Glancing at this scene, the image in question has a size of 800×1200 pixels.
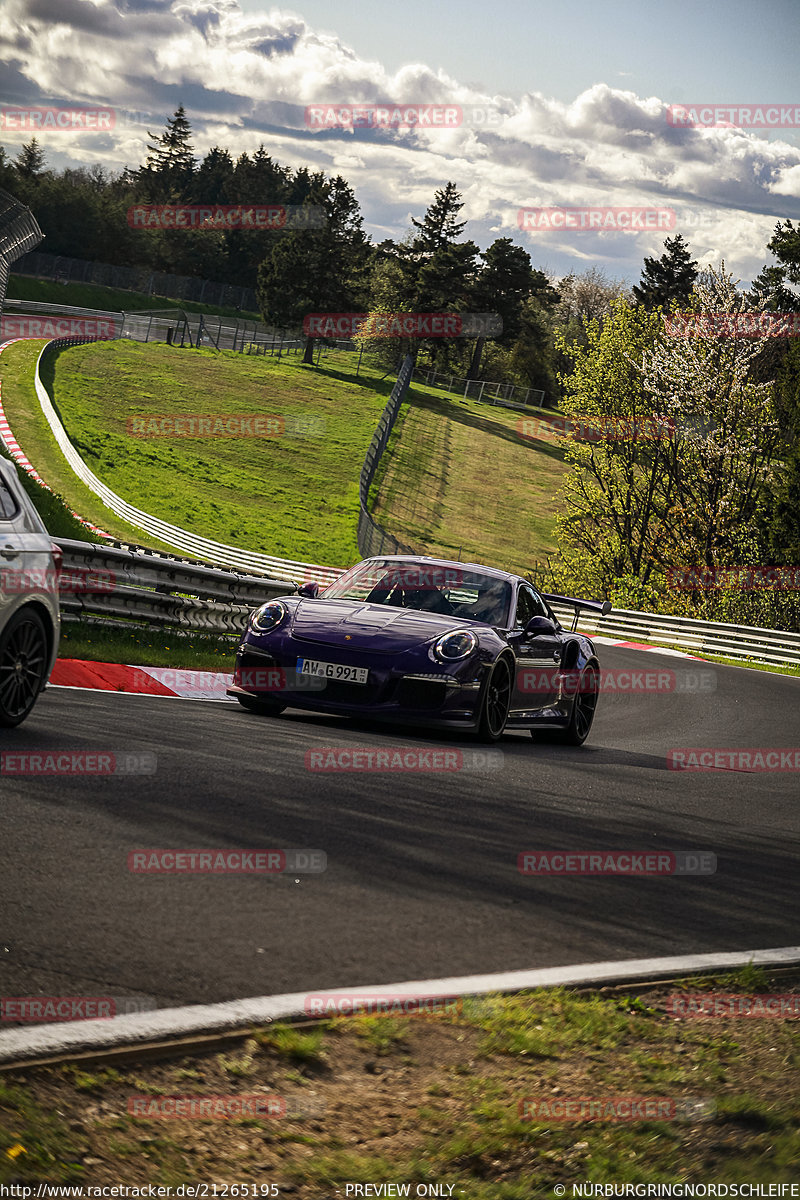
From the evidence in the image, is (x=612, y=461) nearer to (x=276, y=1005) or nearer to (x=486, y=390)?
(x=276, y=1005)

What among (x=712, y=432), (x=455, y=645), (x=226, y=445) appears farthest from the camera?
(x=226, y=445)

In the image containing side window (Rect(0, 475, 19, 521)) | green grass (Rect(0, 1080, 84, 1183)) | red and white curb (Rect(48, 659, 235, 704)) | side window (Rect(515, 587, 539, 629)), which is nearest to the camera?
green grass (Rect(0, 1080, 84, 1183))

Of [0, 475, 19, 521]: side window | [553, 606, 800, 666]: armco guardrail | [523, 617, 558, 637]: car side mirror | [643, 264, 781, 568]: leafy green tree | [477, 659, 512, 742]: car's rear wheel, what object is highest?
[643, 264, 781, 568]: leafy green tree

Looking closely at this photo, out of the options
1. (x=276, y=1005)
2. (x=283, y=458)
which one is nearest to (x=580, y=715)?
(x=276, y=1005)

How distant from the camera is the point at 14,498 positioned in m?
7.56

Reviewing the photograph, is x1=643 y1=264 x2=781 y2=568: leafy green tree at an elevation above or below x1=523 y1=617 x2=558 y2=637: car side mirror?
above

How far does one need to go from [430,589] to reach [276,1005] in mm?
7288

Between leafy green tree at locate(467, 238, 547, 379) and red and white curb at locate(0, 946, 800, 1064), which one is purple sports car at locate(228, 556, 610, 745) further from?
leafy green tree at locate(467, 238, 547, 379)

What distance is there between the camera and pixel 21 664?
24.1 ft

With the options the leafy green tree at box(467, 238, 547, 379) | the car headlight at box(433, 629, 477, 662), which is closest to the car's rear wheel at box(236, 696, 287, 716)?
the car headlight at box(433, 629, 477, 662)

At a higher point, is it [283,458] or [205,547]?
[283,458]

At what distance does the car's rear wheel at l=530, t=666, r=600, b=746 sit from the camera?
11891mm

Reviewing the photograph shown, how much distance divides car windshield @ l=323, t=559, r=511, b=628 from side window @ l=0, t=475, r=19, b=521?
3685 mm

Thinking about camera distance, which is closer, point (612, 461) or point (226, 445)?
point (612, 461)
